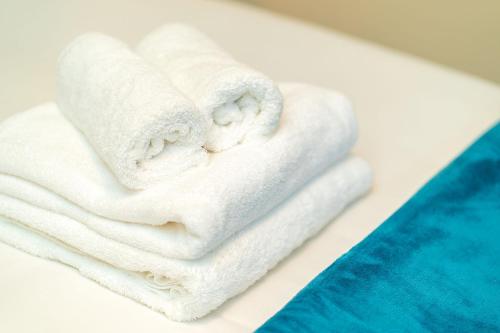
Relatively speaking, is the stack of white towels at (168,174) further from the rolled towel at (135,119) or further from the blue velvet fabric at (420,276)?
the blue velvet fabric at (420,276)

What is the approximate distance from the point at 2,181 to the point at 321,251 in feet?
1.60

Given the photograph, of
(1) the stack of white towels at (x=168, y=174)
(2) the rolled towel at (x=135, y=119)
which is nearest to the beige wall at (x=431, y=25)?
(1) the stack of white towels at (x=168, y=174)

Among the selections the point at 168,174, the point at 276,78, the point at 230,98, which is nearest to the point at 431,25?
the point at 276,78

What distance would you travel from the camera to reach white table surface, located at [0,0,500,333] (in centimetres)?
99

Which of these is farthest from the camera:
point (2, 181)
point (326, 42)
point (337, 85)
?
point (326, 42)

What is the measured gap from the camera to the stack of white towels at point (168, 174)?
3.16 ft

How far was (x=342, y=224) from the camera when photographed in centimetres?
124

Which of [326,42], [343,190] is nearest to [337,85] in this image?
[326,42]

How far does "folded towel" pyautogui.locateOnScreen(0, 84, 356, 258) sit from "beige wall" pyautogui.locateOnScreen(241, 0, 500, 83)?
1.12m

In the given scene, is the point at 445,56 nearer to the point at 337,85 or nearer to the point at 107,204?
the point at 337,85

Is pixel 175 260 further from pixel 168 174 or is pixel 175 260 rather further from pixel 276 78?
pixel 276 78

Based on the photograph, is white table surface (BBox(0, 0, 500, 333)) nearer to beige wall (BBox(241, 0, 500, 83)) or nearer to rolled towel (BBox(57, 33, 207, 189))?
rolled towel (BBox(57, 33, 207, 189))

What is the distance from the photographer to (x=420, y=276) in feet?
3.43

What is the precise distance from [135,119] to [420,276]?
0.45 metres
